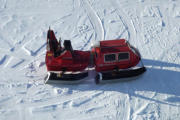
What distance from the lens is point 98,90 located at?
9289 millimetres

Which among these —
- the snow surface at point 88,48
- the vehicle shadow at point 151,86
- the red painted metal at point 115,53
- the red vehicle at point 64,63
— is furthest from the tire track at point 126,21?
the red vehicle at point 64,63

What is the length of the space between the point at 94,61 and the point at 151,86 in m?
2.55

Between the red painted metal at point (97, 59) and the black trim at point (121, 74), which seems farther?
the black trim at point (121, 74)

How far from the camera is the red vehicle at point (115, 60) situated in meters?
8.92

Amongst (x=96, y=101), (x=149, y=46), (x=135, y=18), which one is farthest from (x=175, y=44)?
(x=96, y=101)

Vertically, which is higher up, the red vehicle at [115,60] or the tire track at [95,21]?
the tire track at [95,21]

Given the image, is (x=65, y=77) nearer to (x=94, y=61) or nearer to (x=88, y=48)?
(x=94, y=61)

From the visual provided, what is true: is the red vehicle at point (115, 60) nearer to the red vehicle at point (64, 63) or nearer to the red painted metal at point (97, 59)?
the red painted metal at point (97, 59)

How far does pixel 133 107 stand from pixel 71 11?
6.68 m

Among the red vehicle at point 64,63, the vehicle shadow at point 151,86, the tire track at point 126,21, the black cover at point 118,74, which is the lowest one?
the vehicle shadow at point 151,86

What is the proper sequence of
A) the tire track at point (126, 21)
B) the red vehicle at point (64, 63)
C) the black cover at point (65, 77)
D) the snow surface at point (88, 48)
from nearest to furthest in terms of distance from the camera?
the snow surface at point (88, 48) → the red vehicle at point (64, 63) → the black cover at point (65, 77) → the tire track at point (126, 21)

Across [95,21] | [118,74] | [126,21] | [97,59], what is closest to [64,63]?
[97,59]

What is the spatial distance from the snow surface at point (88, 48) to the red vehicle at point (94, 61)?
46 centimetres

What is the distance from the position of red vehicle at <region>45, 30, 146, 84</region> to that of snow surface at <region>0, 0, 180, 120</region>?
0.46 m
